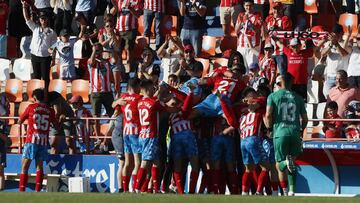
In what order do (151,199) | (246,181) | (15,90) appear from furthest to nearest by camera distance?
(15,90), (246,181), (151,199)

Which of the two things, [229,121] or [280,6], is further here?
[280,6]

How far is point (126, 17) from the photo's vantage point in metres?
26.8

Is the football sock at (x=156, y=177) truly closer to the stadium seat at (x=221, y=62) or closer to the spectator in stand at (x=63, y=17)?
the stadium seat at (x=221, y=62)

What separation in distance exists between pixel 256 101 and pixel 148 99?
1.65m

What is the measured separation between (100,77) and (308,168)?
188 inches

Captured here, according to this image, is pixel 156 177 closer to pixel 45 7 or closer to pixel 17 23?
pixel 45 7

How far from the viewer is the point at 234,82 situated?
816 inches

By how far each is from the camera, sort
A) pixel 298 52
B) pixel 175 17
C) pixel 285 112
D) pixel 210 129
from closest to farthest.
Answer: pixel 285 112 < pixel 210 129 < pixel 298 52 < pixel 175 17

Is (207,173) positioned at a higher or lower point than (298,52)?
lower

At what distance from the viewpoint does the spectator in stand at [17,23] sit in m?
28.7

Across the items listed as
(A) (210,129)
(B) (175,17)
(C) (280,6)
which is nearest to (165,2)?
(B) (175,17)

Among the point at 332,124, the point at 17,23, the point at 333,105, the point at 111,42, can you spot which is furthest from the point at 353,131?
the point at 17,23

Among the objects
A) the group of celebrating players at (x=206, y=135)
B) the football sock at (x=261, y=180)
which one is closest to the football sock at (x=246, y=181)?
the group of celebrating players at (x=206, y=135)

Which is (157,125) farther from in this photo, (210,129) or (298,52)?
(298,52)
